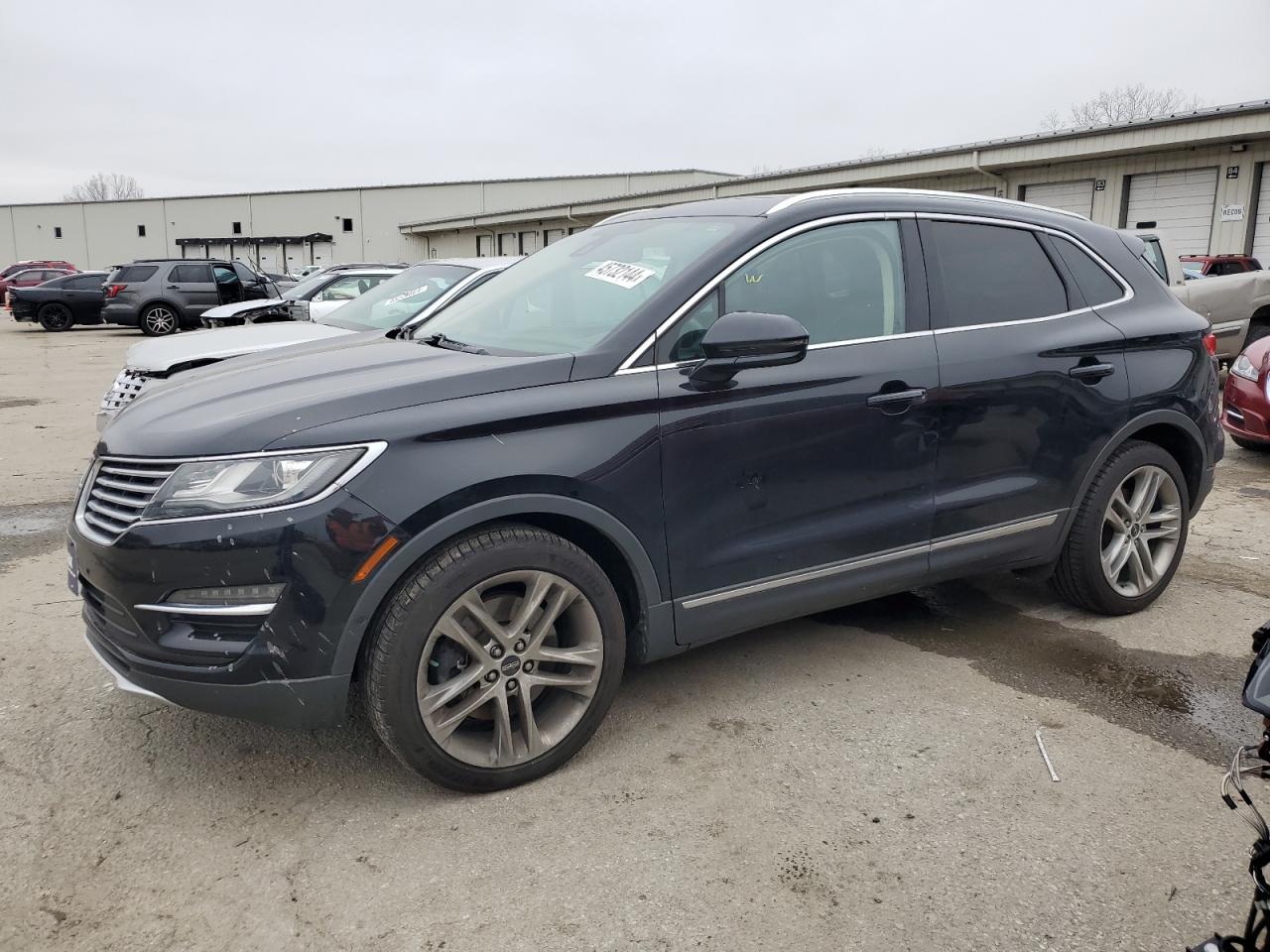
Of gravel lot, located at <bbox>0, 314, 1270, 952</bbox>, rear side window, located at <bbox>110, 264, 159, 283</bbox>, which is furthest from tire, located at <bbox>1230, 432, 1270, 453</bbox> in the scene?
rear side window, located at <bbox>110, 264, 159, 283</bbox>

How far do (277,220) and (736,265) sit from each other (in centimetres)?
6707

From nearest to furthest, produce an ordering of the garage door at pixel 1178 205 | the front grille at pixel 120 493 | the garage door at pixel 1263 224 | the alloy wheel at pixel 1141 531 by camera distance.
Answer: the front grille at pixel 120 493
the alloy wheel at pixel 1141 531
the garage door at pixel 1263 224
the garage door at pixel 1178 205

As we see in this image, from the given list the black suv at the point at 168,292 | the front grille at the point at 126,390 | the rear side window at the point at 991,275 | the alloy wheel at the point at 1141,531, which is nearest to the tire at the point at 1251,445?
the alloy wheel at the point at 1141,531

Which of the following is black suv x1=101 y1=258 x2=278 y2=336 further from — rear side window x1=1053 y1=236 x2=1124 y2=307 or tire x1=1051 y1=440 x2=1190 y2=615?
tire x1=1051 y1=440 x2=1190 y2=615

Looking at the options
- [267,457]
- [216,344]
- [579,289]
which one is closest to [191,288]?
[216,344]

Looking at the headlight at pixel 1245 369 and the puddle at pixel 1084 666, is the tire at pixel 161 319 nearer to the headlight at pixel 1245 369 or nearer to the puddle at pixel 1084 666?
the headlight at pixel 1245 369

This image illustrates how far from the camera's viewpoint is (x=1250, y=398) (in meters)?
7.32

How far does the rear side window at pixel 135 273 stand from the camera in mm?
21531

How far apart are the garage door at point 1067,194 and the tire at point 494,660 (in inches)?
807

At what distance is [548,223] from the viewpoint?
139 feet

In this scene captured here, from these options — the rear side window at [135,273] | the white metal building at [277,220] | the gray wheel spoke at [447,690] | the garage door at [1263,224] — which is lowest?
the gray wheel spoke at [447,690]

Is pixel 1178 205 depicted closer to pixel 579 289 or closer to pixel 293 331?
pixel 293 331

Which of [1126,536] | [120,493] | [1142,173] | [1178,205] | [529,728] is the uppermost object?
[1142,173]

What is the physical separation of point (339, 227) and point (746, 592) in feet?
209
